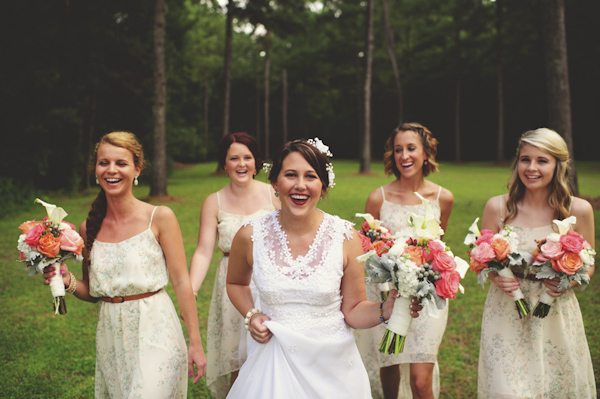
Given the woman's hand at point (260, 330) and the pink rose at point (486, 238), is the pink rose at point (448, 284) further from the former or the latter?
the pink rose at point (486, 238)

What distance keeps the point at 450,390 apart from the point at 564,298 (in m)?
1.90

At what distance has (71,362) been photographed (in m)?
5.55

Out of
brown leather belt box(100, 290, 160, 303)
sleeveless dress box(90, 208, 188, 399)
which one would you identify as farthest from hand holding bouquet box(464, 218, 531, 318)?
brown leather belt box(100, 290, 160, 303)

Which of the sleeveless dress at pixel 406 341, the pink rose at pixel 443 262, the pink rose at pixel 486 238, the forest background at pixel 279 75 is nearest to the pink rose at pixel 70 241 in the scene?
the pink rose at pixel 443 262

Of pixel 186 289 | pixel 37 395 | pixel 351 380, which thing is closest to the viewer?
pixel 351 380

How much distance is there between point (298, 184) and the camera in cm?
270

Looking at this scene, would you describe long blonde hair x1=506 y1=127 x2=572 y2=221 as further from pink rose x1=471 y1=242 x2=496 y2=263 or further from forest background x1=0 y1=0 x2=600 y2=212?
forest background x1=0 y1=0 x2=600 y2=212

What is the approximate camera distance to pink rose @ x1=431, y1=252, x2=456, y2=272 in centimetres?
237

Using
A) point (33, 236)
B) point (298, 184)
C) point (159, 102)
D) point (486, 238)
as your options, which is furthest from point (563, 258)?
point (159, 102)

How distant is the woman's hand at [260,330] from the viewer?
274 cm

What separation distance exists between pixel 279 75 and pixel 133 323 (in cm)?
5479

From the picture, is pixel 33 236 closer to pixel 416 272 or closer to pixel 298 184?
pixel 298 184

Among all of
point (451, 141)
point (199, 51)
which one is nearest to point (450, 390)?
point (199, 51)

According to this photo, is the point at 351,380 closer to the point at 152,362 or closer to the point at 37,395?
the point at 152,362
